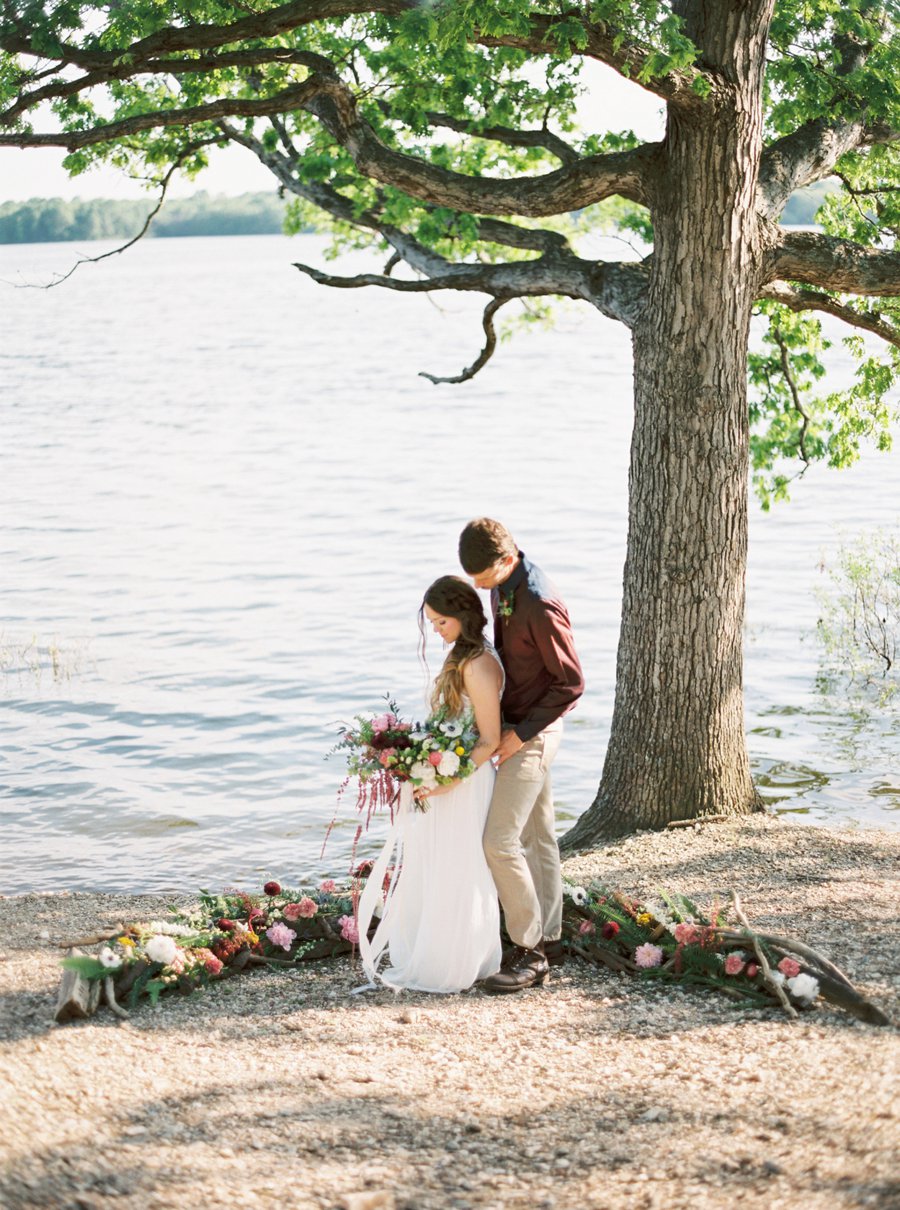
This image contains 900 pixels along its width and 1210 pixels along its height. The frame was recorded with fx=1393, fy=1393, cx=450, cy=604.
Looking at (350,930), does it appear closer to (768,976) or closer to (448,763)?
(448,763)

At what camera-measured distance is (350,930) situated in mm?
7316

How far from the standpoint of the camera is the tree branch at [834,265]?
952 centimetres

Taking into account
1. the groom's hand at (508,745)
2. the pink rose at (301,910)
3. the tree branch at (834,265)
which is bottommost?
the pink rose at (301,910)

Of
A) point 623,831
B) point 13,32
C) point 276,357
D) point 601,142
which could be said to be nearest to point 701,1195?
point 623,831

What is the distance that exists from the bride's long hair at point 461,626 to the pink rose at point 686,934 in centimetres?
153

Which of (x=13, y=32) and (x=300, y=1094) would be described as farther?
(x=13, y=32)

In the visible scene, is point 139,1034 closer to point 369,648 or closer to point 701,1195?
point 701,1195

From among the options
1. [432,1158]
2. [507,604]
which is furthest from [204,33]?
[432,1158]

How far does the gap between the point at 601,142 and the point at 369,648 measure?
8.67 m

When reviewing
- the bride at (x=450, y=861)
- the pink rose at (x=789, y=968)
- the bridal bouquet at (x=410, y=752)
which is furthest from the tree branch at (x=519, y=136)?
the pink rose at (x=789, y=968)

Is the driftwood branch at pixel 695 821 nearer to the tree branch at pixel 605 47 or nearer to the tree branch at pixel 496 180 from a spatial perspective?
the tree branch at pixel 496 180

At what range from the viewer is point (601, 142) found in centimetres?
1147

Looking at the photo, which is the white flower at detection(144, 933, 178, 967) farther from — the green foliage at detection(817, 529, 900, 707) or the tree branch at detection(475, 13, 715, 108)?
the green foliage at detection(817, 529, 900, 707)

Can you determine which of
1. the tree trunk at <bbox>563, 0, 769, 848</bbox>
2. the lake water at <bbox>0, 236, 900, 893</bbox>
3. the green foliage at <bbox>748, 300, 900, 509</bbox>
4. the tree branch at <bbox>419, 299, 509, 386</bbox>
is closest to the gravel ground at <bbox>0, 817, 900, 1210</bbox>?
the tree trunk at <bbox>563, 0, 769, 848</bbox>
